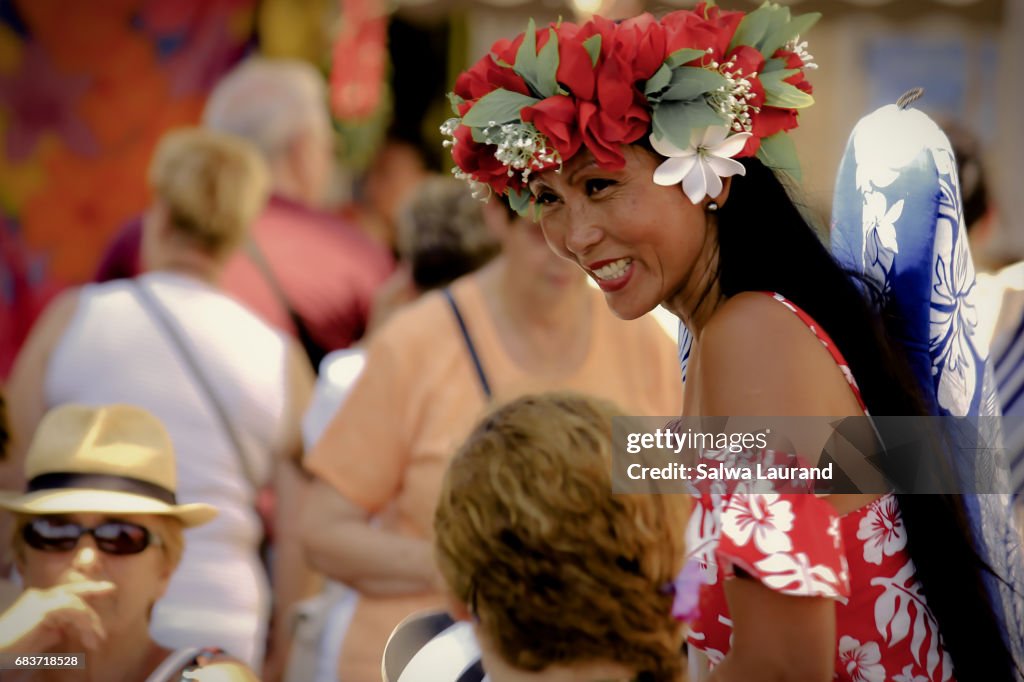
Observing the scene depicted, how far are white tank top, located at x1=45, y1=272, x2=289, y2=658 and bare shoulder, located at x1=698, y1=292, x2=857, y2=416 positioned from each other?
1893 millimetres

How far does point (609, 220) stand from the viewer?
1.69 metres

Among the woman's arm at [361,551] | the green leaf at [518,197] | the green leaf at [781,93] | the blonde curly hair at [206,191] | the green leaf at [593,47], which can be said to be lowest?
the woman's arm at [361,551]

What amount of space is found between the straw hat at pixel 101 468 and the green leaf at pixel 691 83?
130cm

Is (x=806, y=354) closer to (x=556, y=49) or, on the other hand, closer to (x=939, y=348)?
(x=939, y=348)

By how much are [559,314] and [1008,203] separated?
4.82m

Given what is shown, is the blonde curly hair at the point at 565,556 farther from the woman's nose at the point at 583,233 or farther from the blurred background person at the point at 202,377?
the blurred background person at the point at 202,377

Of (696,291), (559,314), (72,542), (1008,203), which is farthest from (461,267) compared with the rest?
(1008,203)

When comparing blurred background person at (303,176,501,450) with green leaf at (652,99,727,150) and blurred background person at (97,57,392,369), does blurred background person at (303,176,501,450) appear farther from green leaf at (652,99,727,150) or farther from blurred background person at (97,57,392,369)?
green leaf at (652,99,727,150)

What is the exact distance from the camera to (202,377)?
3.29 metres

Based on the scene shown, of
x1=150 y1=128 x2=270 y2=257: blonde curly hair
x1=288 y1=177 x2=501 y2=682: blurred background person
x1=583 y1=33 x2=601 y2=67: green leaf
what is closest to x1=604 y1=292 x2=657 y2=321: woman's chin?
x1=583 y1=33 x2=601 y2=67: green leaf

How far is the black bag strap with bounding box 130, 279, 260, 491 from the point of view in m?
3.28

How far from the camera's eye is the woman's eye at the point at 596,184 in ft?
5.57

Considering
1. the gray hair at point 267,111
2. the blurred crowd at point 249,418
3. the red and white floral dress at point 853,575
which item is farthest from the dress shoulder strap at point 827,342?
the gray hair at point 267,111

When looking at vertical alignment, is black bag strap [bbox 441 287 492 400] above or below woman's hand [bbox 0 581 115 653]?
above
